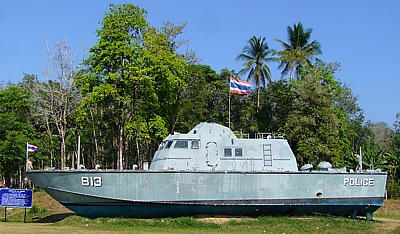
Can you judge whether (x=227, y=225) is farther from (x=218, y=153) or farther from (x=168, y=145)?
(x=168, y=145)

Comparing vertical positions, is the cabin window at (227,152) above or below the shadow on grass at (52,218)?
above

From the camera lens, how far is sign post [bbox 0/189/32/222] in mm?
28109

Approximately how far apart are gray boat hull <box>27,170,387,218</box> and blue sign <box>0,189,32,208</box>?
245cm

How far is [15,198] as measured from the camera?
92.8 feet

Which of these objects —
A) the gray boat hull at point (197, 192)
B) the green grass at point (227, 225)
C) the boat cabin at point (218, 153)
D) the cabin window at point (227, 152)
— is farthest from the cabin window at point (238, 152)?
the green grass at point (227, 225)

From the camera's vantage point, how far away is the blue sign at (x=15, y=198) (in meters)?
28.1

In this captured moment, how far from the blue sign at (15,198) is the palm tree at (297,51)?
1290 inches

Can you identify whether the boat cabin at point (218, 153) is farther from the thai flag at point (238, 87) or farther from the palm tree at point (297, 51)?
the palm tree at point (297, 51)

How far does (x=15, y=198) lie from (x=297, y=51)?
34963 millimetres

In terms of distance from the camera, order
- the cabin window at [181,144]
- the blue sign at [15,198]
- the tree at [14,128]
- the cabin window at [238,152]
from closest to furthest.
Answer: the cabin window at [181,144] → the cabin window at [238,152] → the blue sign at [15,198] → the tree at [14,128]

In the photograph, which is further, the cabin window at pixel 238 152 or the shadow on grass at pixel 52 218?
the shadow on grass at pixel 52 218

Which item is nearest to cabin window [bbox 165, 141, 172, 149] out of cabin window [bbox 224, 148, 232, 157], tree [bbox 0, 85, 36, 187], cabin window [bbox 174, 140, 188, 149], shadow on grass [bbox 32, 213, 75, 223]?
cabin window [bbox 174, 140, 188, 149]

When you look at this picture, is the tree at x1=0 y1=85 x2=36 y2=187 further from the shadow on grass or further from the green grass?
the green grass

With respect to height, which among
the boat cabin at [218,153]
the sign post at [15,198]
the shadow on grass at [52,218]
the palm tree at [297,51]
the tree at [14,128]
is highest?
the palm tree at [297,51]
